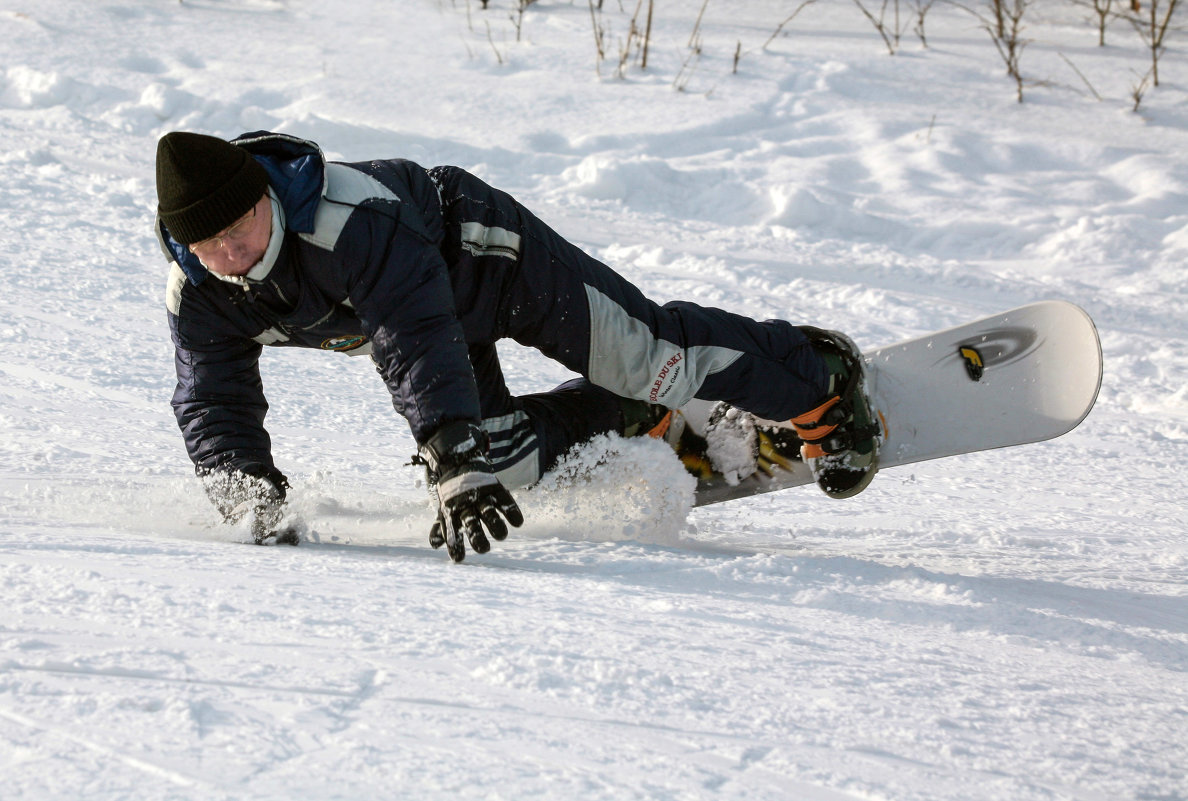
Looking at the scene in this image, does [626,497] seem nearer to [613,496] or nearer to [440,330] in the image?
[613,496]

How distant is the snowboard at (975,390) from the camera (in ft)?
9.71

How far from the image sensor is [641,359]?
2.51 metres

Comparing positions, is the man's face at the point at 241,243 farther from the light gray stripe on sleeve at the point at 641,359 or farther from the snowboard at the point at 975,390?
the snowboard at the point at 975,390

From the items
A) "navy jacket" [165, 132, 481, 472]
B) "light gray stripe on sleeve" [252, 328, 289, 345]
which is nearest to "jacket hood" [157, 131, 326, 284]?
"navy jacket" [165, 132, 481, 472]

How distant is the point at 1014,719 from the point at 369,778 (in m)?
0.88

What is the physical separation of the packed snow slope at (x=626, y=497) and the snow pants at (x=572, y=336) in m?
0.19

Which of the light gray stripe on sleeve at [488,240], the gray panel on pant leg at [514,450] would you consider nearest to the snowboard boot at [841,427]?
the gray panel on pant leg at [514,450]

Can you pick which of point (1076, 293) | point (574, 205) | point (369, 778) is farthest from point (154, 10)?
point (369, 778)

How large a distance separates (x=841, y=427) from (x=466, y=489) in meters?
1.19

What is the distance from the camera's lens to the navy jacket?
6.83 ft

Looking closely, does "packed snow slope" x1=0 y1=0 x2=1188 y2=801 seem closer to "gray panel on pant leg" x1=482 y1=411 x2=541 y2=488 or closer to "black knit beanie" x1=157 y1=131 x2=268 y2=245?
"gray panel on pant leg" x1=482 y1=411 x2=541 y2=488

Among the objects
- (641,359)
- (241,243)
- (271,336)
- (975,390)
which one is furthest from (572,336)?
(975,390)

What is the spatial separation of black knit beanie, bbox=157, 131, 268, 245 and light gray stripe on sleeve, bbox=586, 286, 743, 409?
0.81 metres

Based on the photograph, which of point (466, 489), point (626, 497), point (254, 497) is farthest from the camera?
point (626, 497)
